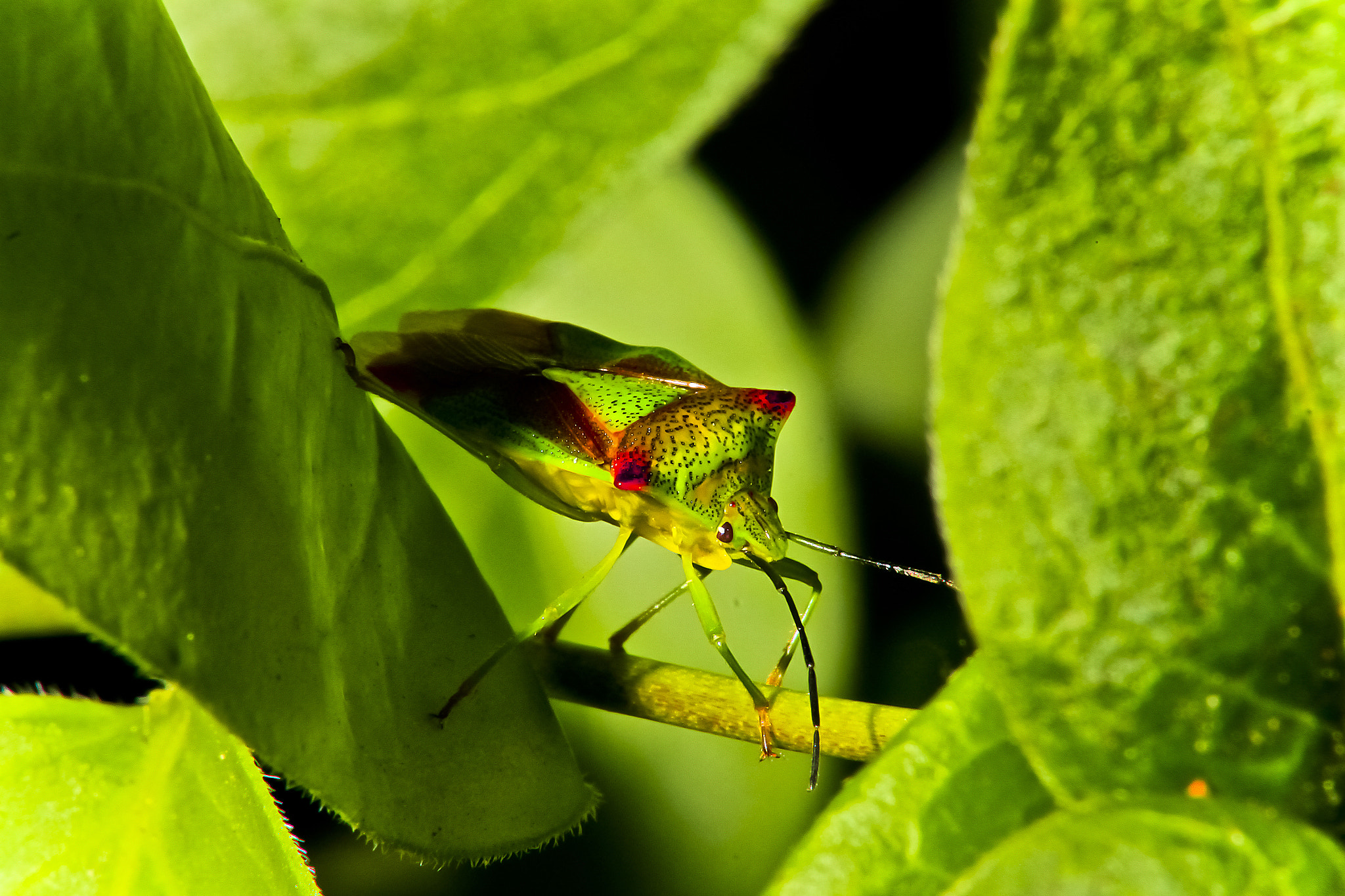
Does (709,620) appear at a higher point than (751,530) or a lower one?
lower

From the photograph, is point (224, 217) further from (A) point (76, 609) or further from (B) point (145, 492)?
(A) point (76, 609)

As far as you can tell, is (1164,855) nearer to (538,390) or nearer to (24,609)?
(538,390)

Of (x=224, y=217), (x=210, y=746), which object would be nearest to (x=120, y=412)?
(x=224, y=217)

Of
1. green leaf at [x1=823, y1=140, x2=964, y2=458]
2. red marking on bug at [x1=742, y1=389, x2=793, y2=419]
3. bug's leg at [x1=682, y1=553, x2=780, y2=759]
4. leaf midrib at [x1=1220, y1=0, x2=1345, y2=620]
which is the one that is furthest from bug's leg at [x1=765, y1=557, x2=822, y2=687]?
leaf midrib at [x1=1220, y1=0, x2=1345, y2=620]

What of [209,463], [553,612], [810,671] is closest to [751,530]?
[810,671]

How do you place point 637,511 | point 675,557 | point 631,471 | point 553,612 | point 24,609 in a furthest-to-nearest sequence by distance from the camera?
point 675,557 → point 637,511 → point 631,471 → point 553,612 → point 24,609
